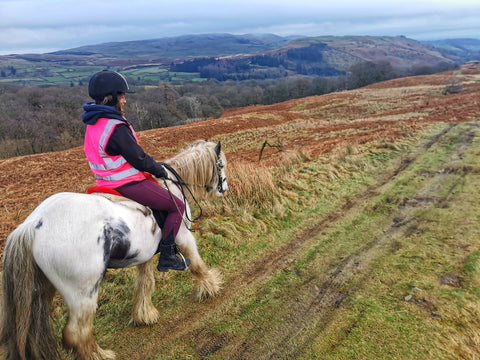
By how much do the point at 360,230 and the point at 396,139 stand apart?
8341 mm

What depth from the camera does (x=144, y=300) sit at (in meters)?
3.76

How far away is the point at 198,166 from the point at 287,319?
2.54 metres

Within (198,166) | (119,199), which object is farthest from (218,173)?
(119,199)

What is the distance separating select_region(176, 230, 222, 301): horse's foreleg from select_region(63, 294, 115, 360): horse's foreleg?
132cm

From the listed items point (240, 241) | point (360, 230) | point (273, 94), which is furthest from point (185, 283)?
point (273, 94)

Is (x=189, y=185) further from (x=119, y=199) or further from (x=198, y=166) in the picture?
(x=119, y=199)

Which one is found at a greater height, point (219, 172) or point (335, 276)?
point (219, 172)

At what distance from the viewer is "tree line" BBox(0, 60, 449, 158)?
3222 cm

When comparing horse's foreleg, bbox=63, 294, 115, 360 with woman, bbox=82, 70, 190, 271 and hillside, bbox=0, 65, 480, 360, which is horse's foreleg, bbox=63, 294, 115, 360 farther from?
woman, bbox=82, 70, 190, 271

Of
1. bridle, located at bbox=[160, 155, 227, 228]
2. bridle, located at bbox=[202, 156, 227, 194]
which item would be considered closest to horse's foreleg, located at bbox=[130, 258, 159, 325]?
bridle, located at bbox=[160, 155, 227, 228]

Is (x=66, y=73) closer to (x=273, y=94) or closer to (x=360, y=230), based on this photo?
(x=273, y=94)

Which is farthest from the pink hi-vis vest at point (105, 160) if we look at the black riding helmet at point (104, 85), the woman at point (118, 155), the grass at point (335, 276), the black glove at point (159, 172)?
the grass at point (335, 276)

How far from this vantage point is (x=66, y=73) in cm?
12612

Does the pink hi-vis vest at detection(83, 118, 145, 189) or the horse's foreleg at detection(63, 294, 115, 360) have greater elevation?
the pink hi-vis vest at detection(83, 118, 145, 189)
